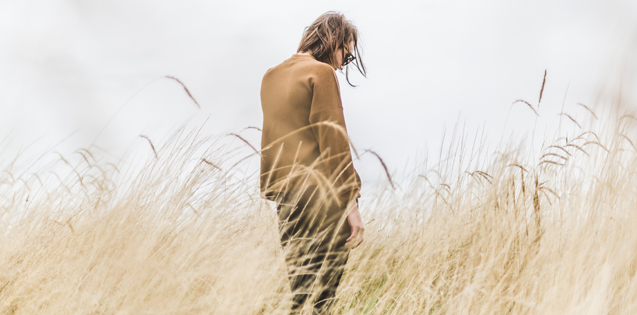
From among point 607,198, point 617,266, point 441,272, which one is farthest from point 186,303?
point 607,198

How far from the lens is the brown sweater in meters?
1.59

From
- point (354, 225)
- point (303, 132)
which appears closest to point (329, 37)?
point (303, 132)

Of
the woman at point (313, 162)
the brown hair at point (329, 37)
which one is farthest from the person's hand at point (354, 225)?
the brown hair at point (329, 37)

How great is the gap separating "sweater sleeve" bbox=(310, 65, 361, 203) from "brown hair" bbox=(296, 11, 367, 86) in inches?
8.7

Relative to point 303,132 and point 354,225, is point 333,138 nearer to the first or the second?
point 303,132

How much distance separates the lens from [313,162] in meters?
1.66

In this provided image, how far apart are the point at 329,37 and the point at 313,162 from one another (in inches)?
19.2

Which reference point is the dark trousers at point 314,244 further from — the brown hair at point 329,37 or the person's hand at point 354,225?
the brown hair at point 329,37

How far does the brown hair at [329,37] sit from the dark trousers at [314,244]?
1.72 feet

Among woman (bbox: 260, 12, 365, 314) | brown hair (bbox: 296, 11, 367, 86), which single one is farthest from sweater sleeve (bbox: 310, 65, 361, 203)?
brown hair (bbox: 296, 11, 367, 86)

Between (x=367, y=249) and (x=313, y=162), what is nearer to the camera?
(x=313, y=162)

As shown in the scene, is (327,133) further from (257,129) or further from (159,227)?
(159,227)

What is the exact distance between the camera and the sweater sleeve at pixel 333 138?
1.58 metres

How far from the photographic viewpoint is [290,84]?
171 cm
